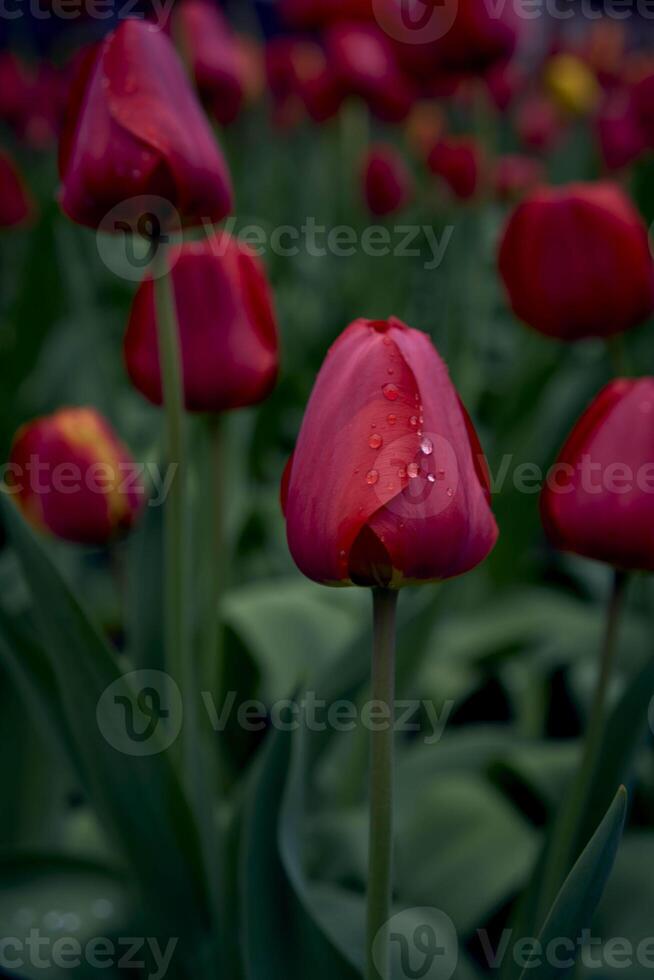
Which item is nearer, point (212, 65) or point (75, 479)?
point (75, 479)

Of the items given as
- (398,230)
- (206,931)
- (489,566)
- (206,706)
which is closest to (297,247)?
(398,230)

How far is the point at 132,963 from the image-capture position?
0.63 meters

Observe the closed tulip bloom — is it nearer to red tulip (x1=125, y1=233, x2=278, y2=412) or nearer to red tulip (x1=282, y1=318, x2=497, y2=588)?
red tulip (x1=125, y1=233, x2=278, y2=412)

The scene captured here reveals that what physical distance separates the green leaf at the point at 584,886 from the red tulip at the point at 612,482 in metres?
0.12

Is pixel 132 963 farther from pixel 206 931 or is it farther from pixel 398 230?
pixel 398 230

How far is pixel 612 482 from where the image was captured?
486 millimetres

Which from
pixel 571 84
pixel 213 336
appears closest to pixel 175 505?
pixel 213 336

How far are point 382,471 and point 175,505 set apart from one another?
221 millimetres

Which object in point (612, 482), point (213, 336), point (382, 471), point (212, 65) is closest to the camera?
point (382, 471)

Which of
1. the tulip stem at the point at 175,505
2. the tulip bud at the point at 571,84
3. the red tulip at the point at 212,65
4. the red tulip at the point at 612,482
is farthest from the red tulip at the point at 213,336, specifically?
the tulip bud at the point at 571,84

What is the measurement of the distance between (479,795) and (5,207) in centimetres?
105

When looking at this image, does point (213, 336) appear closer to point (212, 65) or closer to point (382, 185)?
point (212, 65)

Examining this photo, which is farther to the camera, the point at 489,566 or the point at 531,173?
the point at 531,173

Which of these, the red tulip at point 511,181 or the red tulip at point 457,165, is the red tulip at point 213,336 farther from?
the red tulip at point 511,181
